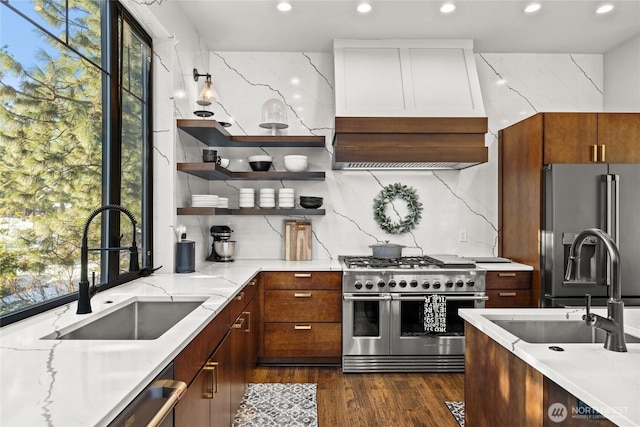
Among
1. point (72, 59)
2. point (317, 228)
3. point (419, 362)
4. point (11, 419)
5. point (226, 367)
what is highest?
point (72, 59)

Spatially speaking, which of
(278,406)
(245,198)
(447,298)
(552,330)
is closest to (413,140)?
(447,298)

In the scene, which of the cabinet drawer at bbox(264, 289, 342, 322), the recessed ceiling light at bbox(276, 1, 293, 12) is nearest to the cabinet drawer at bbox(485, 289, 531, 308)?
the cabinet drawer at bbox(264, 289, 342, 322)

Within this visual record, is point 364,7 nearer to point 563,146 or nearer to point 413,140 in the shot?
point 413,140

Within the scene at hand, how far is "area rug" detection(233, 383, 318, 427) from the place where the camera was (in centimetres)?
271

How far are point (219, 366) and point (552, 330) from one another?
5.04ft

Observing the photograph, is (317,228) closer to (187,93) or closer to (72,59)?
(187,93)

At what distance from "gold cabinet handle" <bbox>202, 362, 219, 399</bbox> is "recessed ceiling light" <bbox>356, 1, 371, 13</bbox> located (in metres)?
2.70

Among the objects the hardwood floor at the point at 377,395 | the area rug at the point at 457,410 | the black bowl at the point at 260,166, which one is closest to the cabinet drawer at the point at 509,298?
the hardwood floor at the point at 377,395

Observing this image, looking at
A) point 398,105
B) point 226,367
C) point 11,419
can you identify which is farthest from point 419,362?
point 11,419

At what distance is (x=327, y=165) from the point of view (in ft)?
14.1

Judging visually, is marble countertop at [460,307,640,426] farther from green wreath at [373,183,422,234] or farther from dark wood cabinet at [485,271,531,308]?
green wreath at [373,183,422,234]

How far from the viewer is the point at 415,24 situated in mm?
3670

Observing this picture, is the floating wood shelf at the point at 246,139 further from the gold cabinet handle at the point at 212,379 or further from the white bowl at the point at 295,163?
the gold cabinet handle at the point at 212,379

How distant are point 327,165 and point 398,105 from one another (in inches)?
36.0
